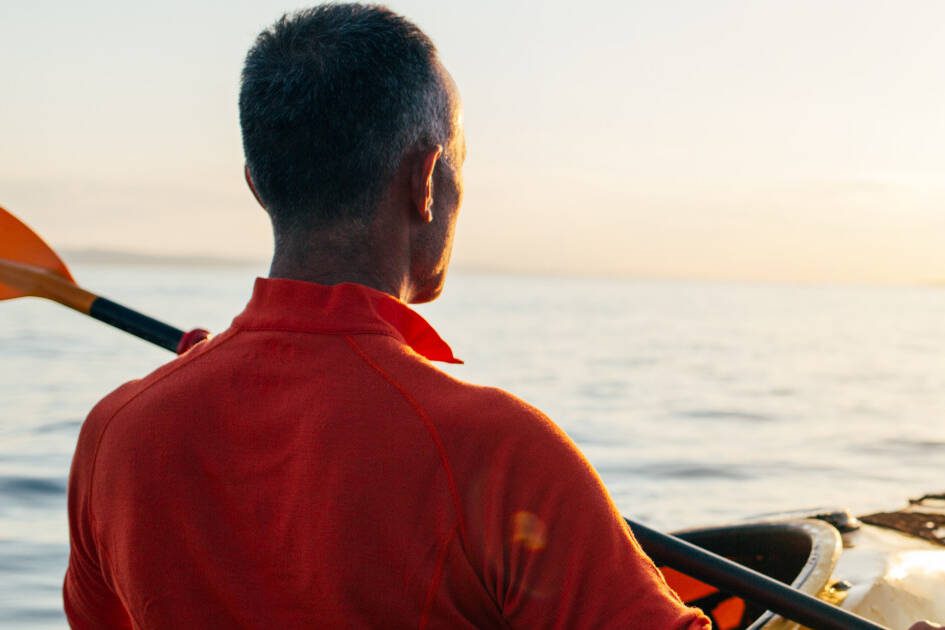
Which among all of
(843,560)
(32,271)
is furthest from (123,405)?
(843,560)

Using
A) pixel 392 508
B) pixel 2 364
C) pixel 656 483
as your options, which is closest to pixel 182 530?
pixel 392 508

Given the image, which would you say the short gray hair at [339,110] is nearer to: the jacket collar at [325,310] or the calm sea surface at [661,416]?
the jacket collar at [325,310]

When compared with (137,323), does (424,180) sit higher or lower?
higher

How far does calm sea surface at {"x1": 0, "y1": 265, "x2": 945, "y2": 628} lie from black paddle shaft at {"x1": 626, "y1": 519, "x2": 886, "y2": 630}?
453 cm

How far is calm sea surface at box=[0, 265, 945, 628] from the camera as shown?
859 centimetres

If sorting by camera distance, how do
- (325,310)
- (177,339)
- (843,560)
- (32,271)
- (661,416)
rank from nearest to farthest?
(325,310) → (177,339) → (32,271) → (843,560) → (661,416)

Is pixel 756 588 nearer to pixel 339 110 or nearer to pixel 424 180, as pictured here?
pixel 424 180

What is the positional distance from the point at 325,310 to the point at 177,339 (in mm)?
1127

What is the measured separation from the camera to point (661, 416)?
15.8m

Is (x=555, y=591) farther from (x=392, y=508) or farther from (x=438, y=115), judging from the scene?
(x=438, y=115)

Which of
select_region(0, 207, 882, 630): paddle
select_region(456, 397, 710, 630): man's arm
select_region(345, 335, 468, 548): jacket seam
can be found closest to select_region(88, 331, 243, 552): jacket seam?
select_region(345, 335, 468, 548): jacket seam

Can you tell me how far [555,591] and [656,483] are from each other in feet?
30.6

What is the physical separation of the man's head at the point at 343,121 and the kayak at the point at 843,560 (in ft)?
6.48

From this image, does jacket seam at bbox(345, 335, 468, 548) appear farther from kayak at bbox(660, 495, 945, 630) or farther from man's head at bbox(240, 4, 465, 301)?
kayak at bbox(660, 495, 945, 630)
